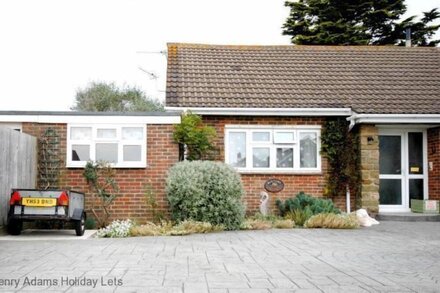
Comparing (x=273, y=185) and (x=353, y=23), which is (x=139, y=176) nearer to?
(x=273, y=185)

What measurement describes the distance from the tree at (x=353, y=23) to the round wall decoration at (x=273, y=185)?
19.3 meters

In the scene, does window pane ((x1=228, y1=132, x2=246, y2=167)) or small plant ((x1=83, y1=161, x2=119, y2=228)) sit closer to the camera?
small plant ((x1=83, y1=161, x2=119, y2=228))

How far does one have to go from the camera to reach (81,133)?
13.1 metres

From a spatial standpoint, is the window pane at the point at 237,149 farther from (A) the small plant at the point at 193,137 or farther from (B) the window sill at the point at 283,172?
(A) the small plant at the point at 193,137

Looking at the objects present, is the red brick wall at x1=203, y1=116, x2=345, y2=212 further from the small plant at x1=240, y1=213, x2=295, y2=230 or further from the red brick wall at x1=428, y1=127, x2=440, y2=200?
the red brick wall at x1=428, y1=127, x2=440, y2=200

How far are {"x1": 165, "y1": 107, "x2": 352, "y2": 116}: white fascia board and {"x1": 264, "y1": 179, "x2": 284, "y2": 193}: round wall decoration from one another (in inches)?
74.7

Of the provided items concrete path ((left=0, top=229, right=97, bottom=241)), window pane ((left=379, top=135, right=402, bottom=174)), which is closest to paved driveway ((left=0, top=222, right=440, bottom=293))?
concrete path ((left=0, top=229, right=97, bottom=241))

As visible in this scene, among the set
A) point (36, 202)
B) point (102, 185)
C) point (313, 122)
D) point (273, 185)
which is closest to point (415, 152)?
point (313, 122)

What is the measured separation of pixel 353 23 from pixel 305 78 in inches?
718

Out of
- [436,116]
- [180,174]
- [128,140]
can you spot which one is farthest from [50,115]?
[436,116]

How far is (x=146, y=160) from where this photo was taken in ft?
42.8

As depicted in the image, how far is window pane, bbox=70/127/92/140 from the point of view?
13.0m

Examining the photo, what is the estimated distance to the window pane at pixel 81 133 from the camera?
42.7 feet

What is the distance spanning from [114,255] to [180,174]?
13.3 ft
